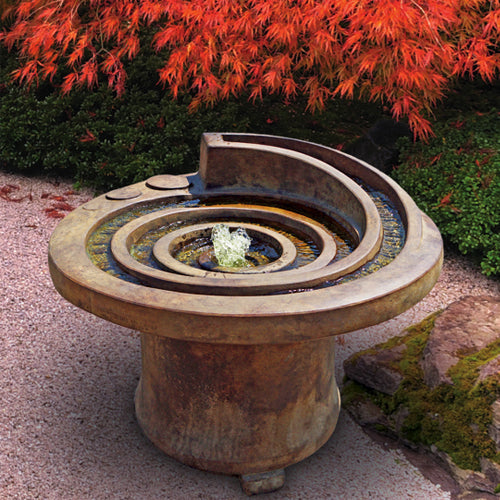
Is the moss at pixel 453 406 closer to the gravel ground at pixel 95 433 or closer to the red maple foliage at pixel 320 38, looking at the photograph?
the gravel ground at pixel 95 433

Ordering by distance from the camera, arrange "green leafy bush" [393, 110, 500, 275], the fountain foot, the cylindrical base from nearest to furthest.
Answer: the cylindrical base, the fountain foot, "green leafy bush" [393, 110, 500, 275]

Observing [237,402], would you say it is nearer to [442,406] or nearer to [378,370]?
[378,370]

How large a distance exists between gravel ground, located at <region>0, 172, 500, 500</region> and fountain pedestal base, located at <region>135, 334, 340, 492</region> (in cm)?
14

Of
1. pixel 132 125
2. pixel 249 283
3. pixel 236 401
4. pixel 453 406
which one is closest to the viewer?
pixel 249 283

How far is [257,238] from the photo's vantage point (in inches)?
157

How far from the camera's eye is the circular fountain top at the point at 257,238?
2.76m

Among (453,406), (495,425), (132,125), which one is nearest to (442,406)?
(453,406)

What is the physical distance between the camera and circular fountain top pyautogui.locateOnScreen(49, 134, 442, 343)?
2.76 m

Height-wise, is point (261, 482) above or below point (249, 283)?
below

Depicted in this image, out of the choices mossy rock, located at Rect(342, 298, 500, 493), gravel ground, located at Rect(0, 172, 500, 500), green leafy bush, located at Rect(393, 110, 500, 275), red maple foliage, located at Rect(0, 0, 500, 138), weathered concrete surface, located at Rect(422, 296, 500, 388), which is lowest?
gravel ground, located at Rect(0, 172, 500, 500)

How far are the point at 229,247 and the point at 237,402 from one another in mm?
864

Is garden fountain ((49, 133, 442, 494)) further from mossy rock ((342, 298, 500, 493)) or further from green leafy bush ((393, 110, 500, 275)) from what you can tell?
green leafy bush ((393, 110, 500, 275))

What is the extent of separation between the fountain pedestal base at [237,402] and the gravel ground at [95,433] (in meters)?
0.14

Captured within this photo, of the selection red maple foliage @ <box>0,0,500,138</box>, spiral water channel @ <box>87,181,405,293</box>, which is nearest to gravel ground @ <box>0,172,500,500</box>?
spiral water channel @ <box>87,181,405,293</box>
